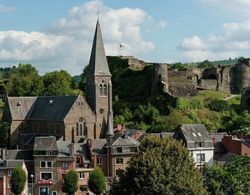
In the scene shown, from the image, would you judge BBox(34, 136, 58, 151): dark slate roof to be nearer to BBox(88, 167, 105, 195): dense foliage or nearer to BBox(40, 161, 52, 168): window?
BBox(40, 161, 52, 168): window

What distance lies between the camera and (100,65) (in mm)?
85625

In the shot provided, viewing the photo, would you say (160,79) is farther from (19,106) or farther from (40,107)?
(19,106)

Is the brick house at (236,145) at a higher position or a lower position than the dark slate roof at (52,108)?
lower

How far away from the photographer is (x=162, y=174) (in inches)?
2077

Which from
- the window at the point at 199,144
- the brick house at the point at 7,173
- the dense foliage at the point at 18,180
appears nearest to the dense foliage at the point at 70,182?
the dense foliage at the point at 18,180

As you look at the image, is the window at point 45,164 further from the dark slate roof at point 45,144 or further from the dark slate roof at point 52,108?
the dark slate roof at point 52,108

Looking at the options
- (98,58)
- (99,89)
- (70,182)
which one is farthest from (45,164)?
(98,58)

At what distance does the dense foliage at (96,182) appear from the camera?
6731 cm

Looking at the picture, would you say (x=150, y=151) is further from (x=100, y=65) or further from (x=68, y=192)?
(x=100, y=65)

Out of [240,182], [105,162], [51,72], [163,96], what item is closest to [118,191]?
[240,182]

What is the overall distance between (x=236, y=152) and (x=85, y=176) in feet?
57.0

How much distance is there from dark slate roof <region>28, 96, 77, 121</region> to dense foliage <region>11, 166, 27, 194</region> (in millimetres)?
16830

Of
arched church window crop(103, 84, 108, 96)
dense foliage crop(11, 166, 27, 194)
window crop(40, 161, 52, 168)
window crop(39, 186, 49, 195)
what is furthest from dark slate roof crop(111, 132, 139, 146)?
dense foliage crop(11, 166, 27, 194)

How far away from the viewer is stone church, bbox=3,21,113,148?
82.8 meters
